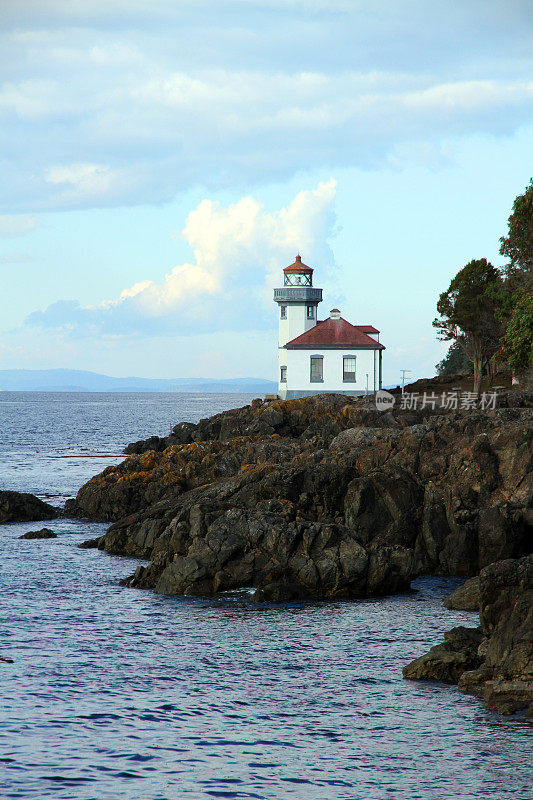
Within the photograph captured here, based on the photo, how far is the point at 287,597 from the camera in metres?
19.6

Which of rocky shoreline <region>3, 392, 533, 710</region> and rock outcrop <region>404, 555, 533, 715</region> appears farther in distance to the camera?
rocky shoreline <region>3, 392, 533, 710</region>

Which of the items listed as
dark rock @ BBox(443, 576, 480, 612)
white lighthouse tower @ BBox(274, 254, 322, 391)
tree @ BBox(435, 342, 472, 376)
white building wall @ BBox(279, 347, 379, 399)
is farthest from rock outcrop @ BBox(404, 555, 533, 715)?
tree @ BBox(435, 342, 472, 376)

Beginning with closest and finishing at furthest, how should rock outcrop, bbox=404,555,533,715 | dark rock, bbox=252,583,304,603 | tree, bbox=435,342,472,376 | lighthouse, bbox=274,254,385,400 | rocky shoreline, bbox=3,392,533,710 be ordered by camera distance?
rock outcrop, bbox=404,555,533,715
rocky shoreline, bbox=3,392,533,710
dark rock, bbox=252,583,304,603
lighthouse, bbox=274,254,385,400
tree, bbox=435,342,472,376

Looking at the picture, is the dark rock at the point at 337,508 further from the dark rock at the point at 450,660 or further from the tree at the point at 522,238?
the tree at the point at 522,238

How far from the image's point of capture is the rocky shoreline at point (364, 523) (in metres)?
14.2

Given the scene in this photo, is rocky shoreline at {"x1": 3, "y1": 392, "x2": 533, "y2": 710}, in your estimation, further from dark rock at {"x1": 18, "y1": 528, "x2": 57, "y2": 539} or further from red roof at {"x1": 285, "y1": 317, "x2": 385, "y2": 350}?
red roof at {"x1": 285, "y1": 317, "x2": 385, "y2": 350}

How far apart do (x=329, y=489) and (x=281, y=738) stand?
506 inches

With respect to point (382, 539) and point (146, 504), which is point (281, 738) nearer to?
point (382, 539)

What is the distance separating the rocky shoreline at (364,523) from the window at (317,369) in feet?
92.3

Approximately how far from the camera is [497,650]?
1335 cm

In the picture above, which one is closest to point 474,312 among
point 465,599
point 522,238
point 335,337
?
point 335,337

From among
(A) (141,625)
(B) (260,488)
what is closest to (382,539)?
(B) (260,488)

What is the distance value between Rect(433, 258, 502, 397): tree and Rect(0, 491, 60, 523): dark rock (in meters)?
Result: 40.2

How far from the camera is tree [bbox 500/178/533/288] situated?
44.7m
